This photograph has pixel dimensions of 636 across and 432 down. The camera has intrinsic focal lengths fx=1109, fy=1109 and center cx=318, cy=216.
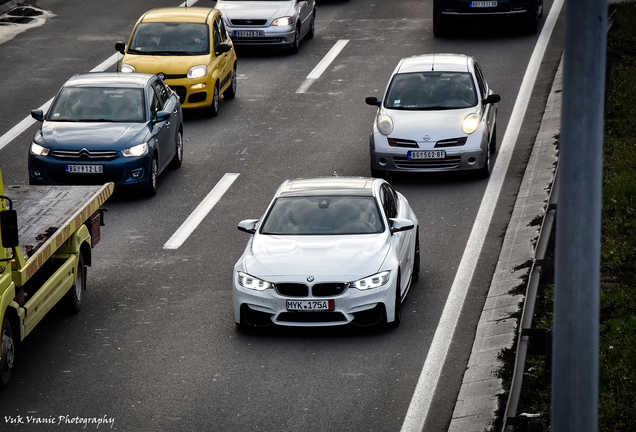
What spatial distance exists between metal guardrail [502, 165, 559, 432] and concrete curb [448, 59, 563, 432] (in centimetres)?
21

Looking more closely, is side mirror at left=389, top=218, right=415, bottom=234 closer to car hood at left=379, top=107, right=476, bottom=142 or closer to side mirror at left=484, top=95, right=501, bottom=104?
car hood at left=379, top=107, right=476, bottom=142

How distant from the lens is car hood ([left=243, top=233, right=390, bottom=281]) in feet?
36.2

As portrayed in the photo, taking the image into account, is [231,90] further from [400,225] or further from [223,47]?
[400,225]

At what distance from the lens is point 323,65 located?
25.2 m

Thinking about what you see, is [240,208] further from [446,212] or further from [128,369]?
[128,369]

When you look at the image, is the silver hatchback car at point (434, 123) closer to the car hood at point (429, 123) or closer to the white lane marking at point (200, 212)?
the car hood at point (429, 123)

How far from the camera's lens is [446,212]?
1559 centimetres

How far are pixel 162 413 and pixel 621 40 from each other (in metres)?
17.9

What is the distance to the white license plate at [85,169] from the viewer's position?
1592cm

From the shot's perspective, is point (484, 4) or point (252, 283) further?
point (484, 4)

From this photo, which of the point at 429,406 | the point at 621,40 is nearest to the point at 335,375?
the point at 429,406

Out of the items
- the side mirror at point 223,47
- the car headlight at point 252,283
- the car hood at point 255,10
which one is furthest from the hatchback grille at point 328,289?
the car hood at point 255,10

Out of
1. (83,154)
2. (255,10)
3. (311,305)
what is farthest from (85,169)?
(255,10)

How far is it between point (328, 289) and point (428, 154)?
626 centimetres
